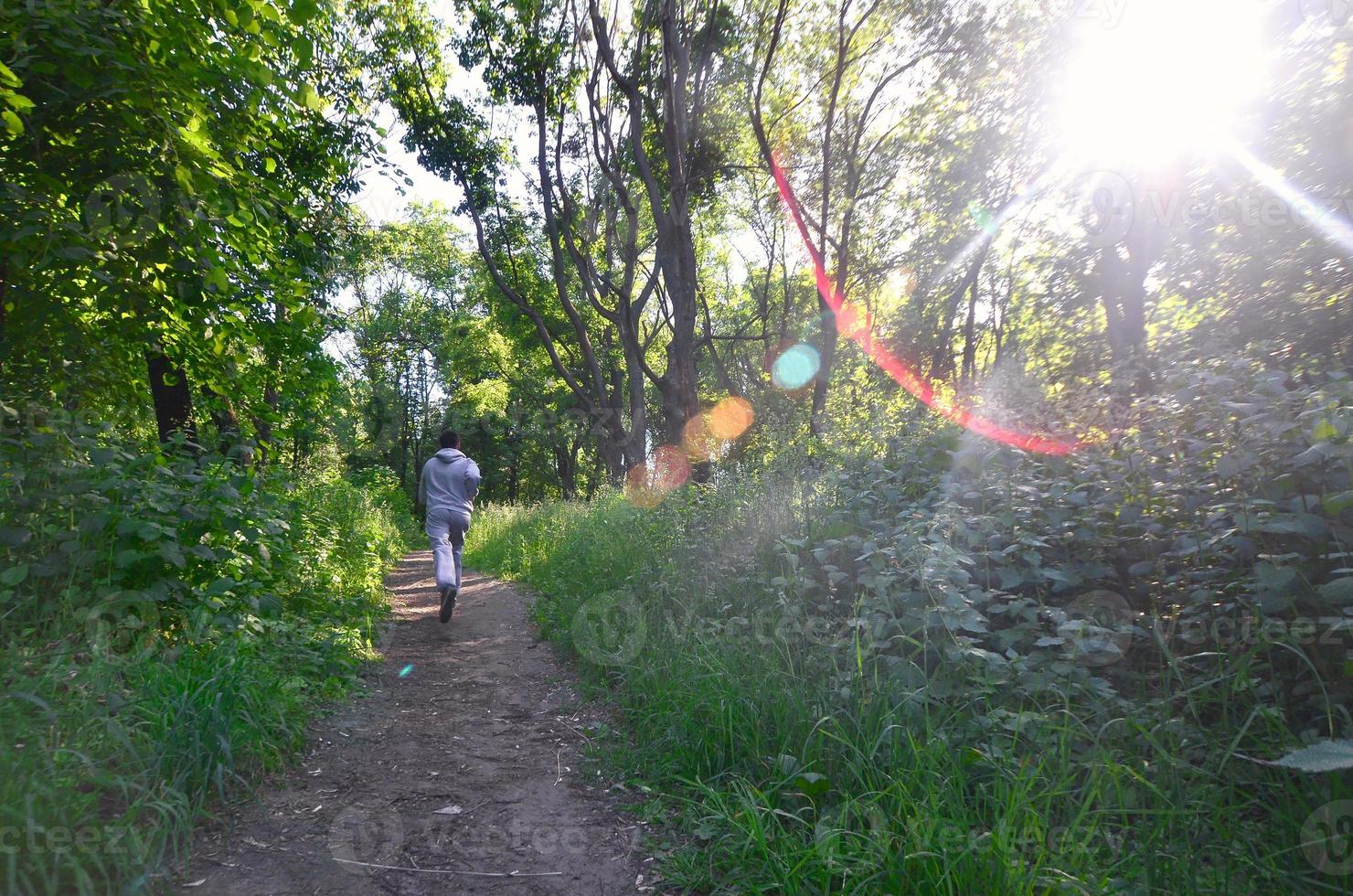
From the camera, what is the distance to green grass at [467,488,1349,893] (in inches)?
84.1

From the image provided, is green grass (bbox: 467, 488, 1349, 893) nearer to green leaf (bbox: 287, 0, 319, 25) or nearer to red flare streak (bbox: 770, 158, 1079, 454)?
red flare streak (bbox: 770, 158, 1079, 454)

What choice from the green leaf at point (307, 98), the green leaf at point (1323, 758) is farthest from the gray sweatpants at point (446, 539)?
the green leaf at point (1323, 758)

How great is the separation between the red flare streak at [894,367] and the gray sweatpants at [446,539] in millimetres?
5485

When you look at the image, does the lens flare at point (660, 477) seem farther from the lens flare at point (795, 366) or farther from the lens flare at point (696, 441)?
the lens flare at point (795, 366)

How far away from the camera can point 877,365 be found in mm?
22234

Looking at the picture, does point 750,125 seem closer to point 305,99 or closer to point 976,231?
point 976,231

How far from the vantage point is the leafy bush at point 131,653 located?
7.45ft

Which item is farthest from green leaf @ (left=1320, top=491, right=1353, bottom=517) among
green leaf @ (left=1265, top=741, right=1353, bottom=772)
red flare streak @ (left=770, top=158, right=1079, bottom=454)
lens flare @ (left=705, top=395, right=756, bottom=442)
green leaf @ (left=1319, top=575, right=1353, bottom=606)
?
lens flare @ (left=705, top=395, right=756, bottom=442)

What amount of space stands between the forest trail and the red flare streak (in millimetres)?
3920

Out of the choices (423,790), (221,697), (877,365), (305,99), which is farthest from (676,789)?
(877,365)

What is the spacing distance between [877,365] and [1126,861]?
832 inches

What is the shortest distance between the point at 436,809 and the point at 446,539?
4688 millimetres

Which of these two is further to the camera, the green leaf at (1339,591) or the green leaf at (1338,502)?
the green leaf at (1338,502)

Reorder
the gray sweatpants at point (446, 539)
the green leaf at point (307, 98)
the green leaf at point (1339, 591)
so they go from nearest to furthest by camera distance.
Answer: the green leaf at point (1339, 591) < the green leaf at point (307, 98) < the gray sweatpants at point (446, 539)
